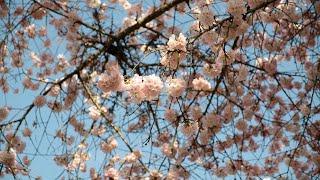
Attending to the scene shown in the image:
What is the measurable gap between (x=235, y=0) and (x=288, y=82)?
3133mm

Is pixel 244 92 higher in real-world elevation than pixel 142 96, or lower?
higher

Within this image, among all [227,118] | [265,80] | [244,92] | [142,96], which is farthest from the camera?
[265,80]

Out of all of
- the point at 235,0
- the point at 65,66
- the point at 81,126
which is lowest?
the point at 235,0

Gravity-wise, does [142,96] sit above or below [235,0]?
below

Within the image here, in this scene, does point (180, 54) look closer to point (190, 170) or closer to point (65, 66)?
point (190, 170)

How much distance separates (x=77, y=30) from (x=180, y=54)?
3385 millimetres

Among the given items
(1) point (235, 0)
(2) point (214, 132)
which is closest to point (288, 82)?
(2) point (214, 132)

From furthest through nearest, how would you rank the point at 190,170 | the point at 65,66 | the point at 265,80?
the point at 65,66 < the point at 265,80 < the point at 190,170

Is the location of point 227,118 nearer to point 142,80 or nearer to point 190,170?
point 190,170

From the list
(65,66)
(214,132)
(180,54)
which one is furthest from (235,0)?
(65,66)

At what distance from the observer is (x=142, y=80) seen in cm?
229

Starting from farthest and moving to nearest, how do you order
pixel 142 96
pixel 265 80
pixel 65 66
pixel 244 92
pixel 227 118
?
pixel 65 66 < pixel 265 80 < pixel 244 92 < pixel 227 118 < pixel 142 96

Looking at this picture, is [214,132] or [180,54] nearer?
[180,54]

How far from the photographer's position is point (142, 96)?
2234mm
